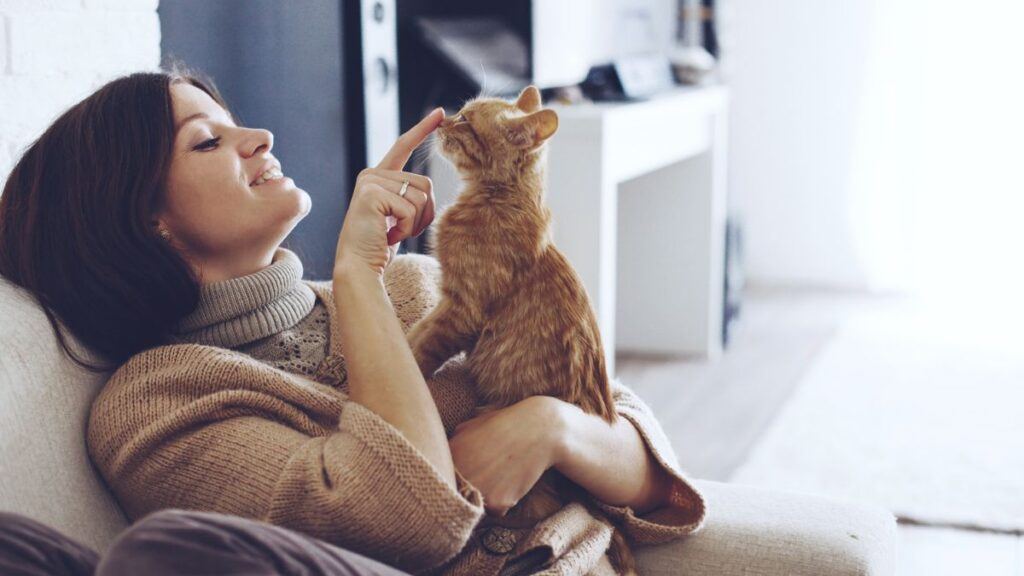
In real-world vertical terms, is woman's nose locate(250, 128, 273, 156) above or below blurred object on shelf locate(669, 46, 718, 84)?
above

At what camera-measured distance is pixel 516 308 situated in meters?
1.30

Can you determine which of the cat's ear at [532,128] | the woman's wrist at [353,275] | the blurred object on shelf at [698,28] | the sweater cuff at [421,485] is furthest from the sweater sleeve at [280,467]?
the blurred object on shelf at [698,28]

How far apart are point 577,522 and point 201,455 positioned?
0.41 m

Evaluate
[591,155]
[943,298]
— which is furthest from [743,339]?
[591,155]

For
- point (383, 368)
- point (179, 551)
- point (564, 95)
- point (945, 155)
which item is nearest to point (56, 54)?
point (383, 368)

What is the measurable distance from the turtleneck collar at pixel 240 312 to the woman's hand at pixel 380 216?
159 millimetres

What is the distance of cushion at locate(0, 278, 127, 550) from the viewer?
3.47 feet

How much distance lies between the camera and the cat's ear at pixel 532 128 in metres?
1.32

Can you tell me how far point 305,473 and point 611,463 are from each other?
37 centimetres

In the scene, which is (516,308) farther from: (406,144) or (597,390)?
(406,144)

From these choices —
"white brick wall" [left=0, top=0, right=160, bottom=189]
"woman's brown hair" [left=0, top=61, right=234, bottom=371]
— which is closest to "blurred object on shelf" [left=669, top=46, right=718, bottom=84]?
"white brick wall" [left=0, top=0, right=160, bottom=189]

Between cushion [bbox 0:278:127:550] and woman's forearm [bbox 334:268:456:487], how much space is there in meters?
0.29

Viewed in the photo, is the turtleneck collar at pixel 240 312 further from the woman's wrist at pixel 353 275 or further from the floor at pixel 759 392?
the floor at pixel 759 392

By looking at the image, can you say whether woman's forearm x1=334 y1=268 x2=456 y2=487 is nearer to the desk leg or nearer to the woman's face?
the woman's face
